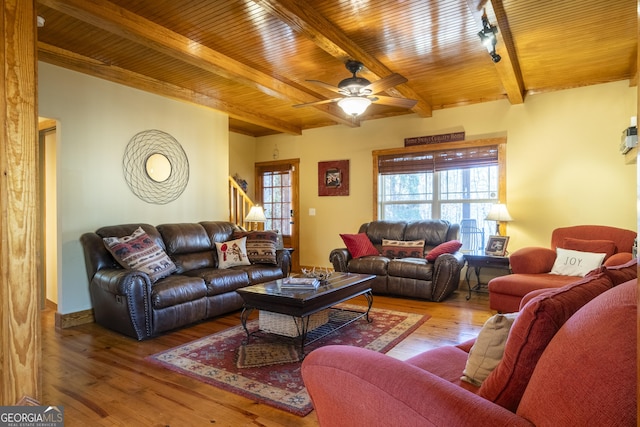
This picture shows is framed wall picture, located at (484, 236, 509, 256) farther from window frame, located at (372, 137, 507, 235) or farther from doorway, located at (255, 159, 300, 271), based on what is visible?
doorway, located at (255, 159, 300, 271)

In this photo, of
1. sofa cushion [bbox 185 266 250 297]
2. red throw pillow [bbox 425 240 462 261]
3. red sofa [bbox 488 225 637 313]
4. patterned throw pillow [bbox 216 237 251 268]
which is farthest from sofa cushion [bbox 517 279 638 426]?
patterned throw pillow [bbox 216 237 251 268]

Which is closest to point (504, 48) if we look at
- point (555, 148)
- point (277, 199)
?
point (555, 148)

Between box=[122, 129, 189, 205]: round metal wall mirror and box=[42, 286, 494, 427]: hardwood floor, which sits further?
box=[122, 129, 189, 205]: round metal wall mirror

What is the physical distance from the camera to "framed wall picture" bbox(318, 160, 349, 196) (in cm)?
630

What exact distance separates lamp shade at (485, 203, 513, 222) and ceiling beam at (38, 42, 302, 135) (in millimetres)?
3624

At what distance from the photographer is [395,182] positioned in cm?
593

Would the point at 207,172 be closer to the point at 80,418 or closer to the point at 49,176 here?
the point at 49,176

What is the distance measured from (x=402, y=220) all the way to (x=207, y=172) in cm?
295

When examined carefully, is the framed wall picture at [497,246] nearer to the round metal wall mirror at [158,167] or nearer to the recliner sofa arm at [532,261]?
the recliner sofa arm at [532,261]

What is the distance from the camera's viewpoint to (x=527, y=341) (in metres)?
0.98

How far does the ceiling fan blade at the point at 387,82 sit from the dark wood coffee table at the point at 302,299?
1792 mm

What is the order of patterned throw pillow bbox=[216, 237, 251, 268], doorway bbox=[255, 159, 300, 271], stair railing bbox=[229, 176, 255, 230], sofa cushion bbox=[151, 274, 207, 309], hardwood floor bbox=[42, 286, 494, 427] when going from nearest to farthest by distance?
hardwood floor bbox=[42, 286, 494, 427]
sofa cushion bbox=[151, 274, 207, 309]
patterned throw pillow bbox=[216, 237, 251, 268]
stair railing bbox=[229, 176, 255, 230]
doorway bbox=[255, 159, 300, 271]

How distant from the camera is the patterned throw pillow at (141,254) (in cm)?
350

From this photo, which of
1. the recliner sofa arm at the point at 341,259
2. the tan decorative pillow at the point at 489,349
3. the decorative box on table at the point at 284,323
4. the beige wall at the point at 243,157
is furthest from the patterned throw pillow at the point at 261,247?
the tan decorative pillow at the point at 489,349
